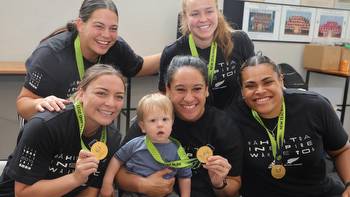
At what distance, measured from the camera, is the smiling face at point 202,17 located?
8.59ft

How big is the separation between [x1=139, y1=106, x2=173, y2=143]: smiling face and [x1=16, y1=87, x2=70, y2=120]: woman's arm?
0.48m

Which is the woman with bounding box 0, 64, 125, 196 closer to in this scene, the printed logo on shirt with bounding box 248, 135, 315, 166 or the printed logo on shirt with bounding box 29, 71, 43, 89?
the printed logo on shirt with bounding box 29, 71, 43, 89

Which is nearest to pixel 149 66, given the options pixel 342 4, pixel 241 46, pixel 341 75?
pixel 241 46

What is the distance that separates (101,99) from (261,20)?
12.8 ft

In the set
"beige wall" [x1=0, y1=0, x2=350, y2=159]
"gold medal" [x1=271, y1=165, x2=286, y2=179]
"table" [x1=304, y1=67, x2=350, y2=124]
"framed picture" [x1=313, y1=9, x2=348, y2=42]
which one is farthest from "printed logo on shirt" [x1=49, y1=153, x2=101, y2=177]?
A: "framed picture" [x1=313, y1=9, x2=348, y2=42]

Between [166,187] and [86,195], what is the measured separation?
461 millimetres

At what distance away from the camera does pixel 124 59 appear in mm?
2869

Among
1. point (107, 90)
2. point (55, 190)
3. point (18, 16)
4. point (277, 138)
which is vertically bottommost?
point (55, 190)

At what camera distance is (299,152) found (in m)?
2.25

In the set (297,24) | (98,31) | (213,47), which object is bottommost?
Result: (213,47)

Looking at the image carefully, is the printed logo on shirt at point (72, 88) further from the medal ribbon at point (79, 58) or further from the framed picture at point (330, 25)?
the framed picture at point (330, 25)

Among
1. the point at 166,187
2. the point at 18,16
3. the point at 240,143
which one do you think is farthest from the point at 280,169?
the point at 18,16

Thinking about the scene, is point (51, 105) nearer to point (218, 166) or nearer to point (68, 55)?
point (68, 55)

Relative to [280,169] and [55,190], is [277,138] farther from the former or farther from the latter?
[55,190]
